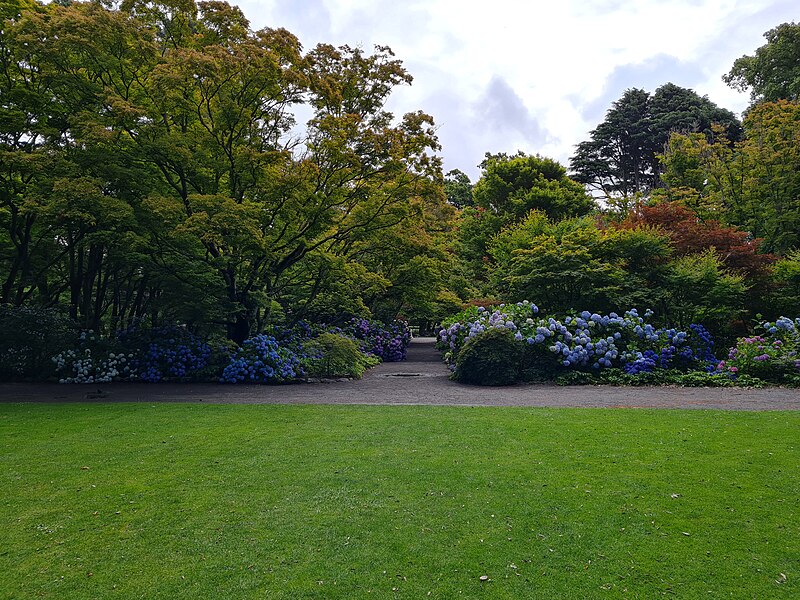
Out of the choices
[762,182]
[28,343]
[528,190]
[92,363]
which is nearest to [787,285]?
[762,182]

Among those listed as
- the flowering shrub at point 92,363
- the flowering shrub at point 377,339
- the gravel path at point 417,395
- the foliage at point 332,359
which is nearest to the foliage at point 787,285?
the gravel path at point 417,395

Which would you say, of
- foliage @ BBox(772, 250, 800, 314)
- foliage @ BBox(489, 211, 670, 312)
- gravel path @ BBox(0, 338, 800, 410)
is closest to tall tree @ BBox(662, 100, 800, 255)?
foliage @ BBox(772, 250, 800, 314)

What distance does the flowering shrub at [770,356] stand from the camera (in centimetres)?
1002

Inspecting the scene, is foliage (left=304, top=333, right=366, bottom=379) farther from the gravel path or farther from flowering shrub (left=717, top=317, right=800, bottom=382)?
flowering shrub (left=717, top=317, right=800, bottom=382)

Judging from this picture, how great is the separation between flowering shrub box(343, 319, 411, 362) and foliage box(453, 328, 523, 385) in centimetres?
655

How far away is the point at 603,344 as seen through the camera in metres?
11.3

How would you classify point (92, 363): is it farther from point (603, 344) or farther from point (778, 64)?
point (778, 64)

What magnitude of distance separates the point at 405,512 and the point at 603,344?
8.77 metres

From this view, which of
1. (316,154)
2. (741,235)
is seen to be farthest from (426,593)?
(741,235)

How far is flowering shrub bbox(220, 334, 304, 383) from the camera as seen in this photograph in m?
11.6

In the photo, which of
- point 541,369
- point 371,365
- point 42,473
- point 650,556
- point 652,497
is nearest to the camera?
point 650,556

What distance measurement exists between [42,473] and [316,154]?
9208mm

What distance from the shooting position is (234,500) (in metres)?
4.06

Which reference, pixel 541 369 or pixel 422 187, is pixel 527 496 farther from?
pixel 422 187
